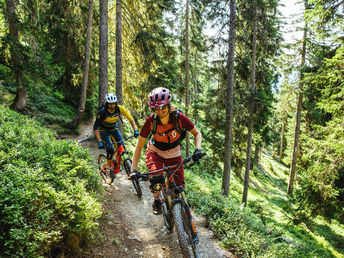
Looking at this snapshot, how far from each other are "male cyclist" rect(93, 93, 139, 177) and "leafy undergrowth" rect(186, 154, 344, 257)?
11.7 ft

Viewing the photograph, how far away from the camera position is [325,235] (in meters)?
13.6

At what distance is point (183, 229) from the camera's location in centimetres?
375

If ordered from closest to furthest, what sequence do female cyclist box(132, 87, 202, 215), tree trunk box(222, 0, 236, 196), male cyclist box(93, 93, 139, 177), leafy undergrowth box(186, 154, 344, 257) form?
female cyclist box(132, 87, 202, 215)
leafy undergrowth box(186, 154, 344, 257)
male cyclist box(93, 93, 139, 177)
tree trunk box(222, 0, 236, 196)

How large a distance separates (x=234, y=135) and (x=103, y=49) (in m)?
10.7

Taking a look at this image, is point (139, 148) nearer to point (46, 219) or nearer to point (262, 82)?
point (46, 219)

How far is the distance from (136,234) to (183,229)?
6.66ft

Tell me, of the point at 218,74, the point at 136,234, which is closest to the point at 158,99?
the point at 136,234

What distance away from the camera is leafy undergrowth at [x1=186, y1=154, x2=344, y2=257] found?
18.4 feet

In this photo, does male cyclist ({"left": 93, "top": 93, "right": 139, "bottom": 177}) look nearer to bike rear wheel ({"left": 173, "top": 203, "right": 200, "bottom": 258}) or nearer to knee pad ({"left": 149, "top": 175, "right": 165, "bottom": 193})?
knee pad ({"left": 149, "top": 175, "right": 165, "bottom": 193})

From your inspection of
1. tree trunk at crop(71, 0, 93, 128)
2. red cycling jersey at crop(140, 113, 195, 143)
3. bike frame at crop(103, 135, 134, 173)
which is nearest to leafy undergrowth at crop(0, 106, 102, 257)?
red cycling jersey at crop(140, 113, 195, 143)

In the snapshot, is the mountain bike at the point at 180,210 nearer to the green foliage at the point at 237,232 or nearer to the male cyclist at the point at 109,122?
the green foliage at the point at 237,232

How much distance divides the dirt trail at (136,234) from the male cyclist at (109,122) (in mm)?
1396

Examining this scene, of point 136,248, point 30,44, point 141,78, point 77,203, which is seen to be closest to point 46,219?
point 77,203

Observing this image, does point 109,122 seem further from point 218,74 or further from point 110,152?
point 218,74
